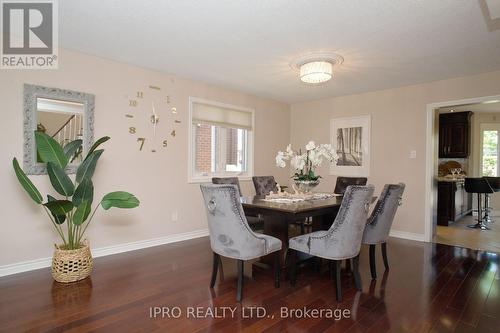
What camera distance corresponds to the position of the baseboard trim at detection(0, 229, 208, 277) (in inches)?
115

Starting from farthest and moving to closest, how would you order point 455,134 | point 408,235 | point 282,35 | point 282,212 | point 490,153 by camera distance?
point 490,153, point 455,134, point 408,235, point 282,35, point 282,212

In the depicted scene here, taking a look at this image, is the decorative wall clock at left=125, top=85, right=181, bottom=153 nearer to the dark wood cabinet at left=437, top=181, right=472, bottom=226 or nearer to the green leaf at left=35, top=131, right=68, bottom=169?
the green leaf at left=35, top=131, right=68, bottom=169

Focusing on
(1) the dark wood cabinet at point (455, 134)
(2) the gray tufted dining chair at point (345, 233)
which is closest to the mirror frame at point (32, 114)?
(2) the gray tufted dining chair at point (345, 233)

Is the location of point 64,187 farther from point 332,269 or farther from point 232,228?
point 332,269

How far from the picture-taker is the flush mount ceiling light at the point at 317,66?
325 cm

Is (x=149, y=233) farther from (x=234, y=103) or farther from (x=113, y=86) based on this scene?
(x=234, y=103)

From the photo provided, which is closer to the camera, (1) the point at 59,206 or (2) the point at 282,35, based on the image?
(1) the point at 59,206

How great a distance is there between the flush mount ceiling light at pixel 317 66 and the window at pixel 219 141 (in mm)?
1837

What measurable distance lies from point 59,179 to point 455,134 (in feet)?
24.6

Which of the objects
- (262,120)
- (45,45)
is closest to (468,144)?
(262,120)

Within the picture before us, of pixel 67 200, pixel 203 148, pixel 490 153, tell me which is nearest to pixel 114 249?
pixel 67 200

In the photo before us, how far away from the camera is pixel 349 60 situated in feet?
11.3

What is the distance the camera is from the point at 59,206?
8.54ft

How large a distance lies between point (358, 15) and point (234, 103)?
2.91m
